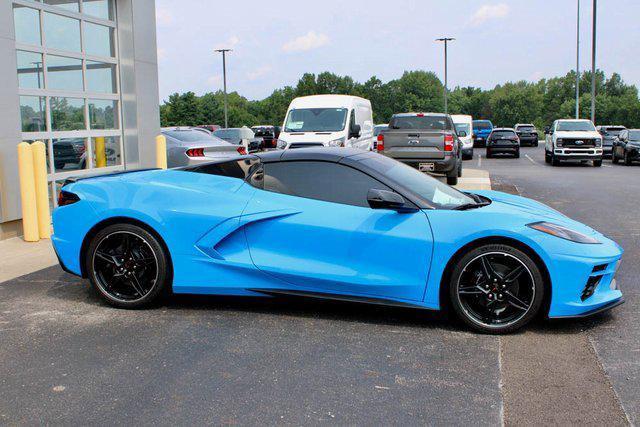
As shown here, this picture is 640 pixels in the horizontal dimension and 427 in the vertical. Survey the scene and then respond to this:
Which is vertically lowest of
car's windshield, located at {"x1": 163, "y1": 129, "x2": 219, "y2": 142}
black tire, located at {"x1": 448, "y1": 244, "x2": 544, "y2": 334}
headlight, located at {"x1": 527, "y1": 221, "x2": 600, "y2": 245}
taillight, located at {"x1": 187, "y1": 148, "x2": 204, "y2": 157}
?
black tire, located at {"x1": 448, "y1": 244, "x2": 544, "y2": 334}

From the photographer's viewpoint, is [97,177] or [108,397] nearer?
[108,397]

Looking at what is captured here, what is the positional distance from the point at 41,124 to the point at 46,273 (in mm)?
3697

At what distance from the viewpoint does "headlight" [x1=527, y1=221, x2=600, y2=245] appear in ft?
15.8

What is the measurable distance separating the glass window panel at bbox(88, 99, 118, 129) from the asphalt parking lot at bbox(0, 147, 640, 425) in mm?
5901

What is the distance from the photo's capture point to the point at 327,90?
445 ft

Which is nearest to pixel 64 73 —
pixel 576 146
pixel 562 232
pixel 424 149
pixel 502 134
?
pixel 562 232

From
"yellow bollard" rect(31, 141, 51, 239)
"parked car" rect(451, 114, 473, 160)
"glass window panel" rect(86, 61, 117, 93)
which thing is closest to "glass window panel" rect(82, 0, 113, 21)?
"glass window panel" rect(86, 61, 117, 93)

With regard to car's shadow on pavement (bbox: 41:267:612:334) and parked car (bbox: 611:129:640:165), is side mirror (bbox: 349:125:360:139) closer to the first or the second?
parked car (bbox: 611:129:640:165)

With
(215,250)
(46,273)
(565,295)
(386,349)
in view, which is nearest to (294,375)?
(386,349)

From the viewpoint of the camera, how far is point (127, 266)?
218 inches

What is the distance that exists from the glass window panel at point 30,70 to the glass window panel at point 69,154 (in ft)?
3.04

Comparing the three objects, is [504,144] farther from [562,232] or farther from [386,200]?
[386,200]

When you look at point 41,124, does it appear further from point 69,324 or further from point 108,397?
point 108,397

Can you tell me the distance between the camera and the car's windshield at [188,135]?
16062 millimetres
